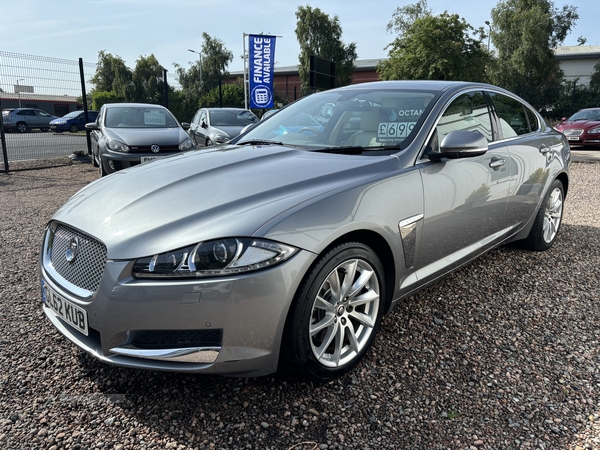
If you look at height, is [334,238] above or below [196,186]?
below

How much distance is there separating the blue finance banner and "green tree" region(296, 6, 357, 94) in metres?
24.3

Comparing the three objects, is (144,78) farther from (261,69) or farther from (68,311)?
(68,311)

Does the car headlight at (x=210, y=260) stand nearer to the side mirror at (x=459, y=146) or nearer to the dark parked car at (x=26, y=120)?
the side mirror at (x=459, y=146)

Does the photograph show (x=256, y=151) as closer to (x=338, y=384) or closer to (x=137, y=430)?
(x=338, y=384)

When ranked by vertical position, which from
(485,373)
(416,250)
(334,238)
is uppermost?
(334,238)

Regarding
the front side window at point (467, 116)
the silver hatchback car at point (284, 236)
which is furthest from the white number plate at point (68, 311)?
the front side window at point (467, 116)

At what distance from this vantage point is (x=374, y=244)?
2486 mm

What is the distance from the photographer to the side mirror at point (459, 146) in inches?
108

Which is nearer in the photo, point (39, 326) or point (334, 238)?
point (334, 238)

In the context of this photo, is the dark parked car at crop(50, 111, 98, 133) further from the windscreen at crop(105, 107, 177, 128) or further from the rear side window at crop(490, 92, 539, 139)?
the rear side window at crop(490, 92, 539, 139)

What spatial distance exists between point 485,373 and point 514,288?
132 cm

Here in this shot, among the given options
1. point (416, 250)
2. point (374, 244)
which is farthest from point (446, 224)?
point (374, 244)

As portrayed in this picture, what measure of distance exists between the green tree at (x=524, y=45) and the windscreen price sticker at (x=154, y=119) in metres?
25.1

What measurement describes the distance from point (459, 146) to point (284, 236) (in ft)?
4.41
